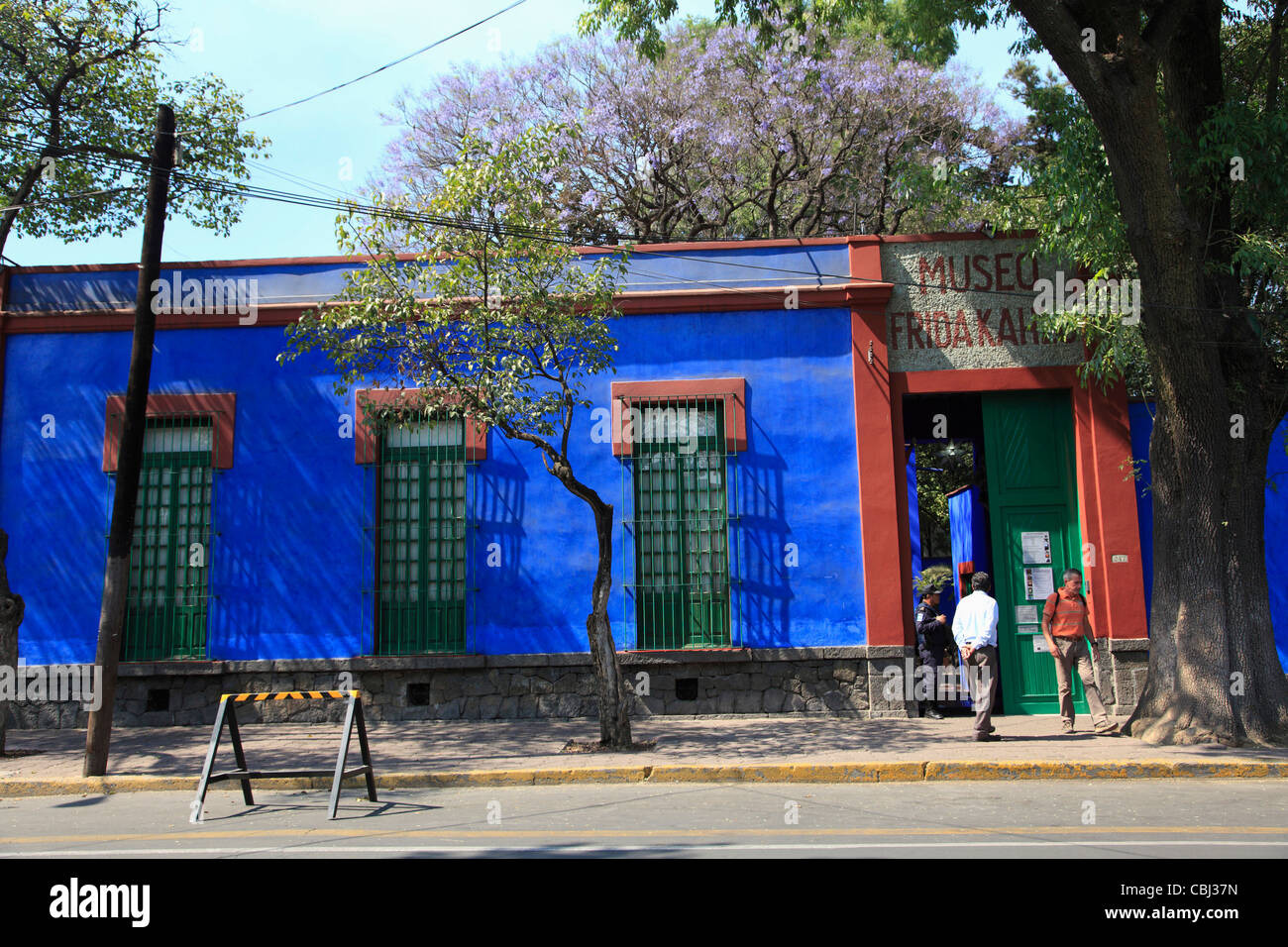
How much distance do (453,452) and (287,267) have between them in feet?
11.2

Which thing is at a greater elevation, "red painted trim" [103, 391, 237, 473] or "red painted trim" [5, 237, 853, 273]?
"red painted trim" [5, 237, 853, 273]

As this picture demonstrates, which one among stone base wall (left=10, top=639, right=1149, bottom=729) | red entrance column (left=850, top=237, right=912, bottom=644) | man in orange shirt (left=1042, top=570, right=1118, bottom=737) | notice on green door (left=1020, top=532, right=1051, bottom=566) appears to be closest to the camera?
man in orange shirt (left=1042, top=570, right=1118, bottom=737)

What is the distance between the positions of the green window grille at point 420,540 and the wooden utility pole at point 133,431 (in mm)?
3333

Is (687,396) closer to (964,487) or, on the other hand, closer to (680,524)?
(680,524)

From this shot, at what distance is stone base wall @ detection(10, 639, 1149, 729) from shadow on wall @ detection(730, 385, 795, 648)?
33 cm

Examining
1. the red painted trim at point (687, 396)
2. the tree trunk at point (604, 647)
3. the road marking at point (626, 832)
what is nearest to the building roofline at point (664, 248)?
the red painted trim at point (687, 396)

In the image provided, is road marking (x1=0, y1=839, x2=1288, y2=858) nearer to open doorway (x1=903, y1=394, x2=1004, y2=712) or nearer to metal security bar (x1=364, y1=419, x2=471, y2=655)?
metal security bar (x1=364, y1=419, x2=471, y2=655)

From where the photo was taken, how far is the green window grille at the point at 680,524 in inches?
488

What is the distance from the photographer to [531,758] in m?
9.72

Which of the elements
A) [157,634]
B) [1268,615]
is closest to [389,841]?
[157,634]

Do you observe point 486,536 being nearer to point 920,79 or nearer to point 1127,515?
point 1127,515

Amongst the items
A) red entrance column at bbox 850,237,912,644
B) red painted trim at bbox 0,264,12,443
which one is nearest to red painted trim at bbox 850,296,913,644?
red entrance column at bbox 850,237,912,644

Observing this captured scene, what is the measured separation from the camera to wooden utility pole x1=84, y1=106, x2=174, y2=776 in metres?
9.83

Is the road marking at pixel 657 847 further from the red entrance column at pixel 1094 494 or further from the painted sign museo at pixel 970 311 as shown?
the painted sign museo at pixel 970 311
